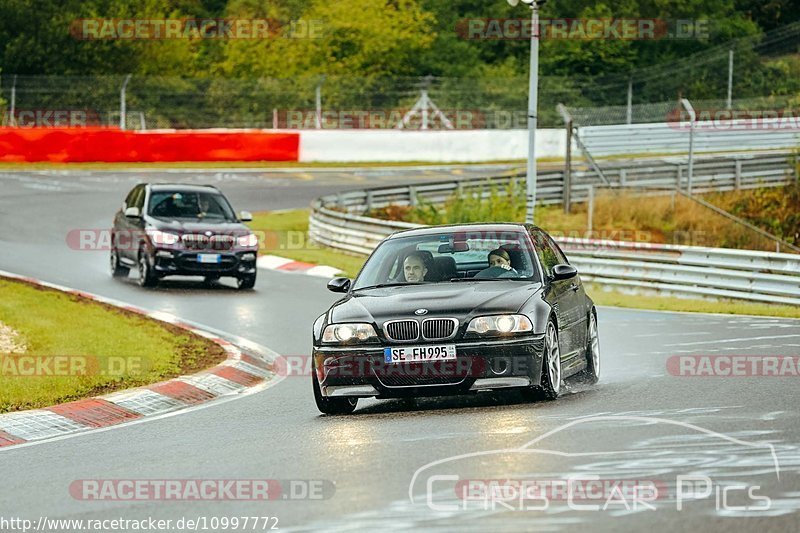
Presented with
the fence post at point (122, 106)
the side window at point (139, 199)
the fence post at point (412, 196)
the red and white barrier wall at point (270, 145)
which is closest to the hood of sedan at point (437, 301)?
the side window at point (139, 199)

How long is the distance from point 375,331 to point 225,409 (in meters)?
1.80

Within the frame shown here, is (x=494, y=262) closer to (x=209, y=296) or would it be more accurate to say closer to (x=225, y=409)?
(x=225, y=409)

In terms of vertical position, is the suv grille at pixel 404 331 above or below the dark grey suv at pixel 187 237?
above

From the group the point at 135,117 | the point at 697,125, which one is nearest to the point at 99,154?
the point at 135,117

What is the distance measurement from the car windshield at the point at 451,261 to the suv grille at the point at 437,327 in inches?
40.8

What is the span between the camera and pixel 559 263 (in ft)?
44.8

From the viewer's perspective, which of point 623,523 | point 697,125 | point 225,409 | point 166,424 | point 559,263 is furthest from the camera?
point 697,125

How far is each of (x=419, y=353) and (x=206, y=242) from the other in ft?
42.1

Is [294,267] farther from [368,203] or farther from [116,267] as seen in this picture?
[368,203]

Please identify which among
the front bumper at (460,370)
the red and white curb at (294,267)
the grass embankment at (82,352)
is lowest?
the red and white curb at (294,267)

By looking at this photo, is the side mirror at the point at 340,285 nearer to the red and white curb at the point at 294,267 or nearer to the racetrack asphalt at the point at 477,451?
the racetrack asphalt at the point at 477,451

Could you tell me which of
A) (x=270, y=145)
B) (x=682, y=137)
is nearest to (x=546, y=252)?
(x=682, y=137)

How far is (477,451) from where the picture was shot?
29.5 ft

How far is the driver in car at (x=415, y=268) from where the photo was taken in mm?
12348
